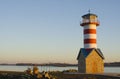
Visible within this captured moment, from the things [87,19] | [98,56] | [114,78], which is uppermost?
[87,19]

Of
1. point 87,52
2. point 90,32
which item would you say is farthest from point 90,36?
point 87,52

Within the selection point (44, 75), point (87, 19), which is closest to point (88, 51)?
point (87, 19)

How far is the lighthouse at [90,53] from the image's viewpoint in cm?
3597

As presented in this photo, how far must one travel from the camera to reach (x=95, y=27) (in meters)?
37.1

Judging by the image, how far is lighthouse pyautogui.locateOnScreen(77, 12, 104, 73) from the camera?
118 ft

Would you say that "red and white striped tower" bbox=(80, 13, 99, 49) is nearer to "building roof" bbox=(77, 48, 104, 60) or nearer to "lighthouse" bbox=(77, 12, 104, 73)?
"lighthouse" bbox=(77, 12, 104, 73)

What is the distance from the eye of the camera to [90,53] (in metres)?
35.9

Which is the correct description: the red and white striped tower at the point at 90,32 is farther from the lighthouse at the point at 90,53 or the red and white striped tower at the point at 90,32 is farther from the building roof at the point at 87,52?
the building roof at the point at 87,52

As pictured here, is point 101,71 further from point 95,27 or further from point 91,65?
point 95,27

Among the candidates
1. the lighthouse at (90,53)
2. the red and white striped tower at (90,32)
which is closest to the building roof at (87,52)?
the lighthouse at (90,53)

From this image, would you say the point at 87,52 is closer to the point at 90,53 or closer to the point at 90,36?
the point at 90,53

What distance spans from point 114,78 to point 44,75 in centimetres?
703

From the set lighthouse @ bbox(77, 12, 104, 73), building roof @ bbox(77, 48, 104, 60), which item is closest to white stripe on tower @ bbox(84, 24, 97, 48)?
lighthouse @ bbox(77, 12, 104, 73)

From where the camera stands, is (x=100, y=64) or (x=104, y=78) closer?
(x=104, y=78)
